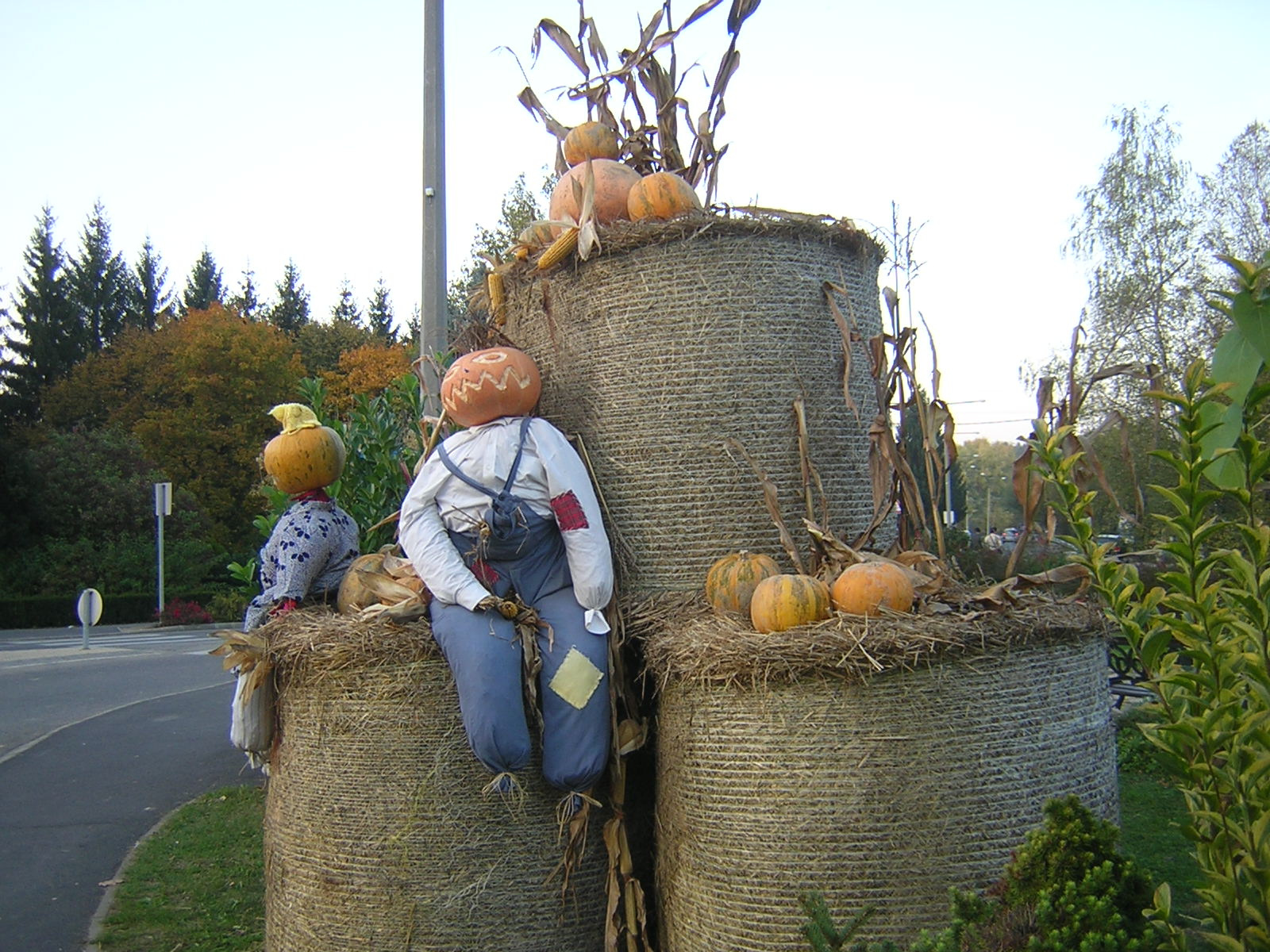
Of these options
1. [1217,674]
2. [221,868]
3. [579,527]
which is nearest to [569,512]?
[579,527]

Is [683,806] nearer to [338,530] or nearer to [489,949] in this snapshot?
[489,949]

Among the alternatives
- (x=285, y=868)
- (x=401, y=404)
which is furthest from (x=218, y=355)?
(x=285, y=868)

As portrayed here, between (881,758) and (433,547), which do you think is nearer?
(881,758)

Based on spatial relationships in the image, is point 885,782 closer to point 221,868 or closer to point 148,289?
point 221,868

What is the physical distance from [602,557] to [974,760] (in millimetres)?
1105

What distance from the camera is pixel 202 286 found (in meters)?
44.4

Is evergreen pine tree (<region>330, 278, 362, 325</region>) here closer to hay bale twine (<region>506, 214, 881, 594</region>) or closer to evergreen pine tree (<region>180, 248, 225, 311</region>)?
evergreen pine tree (<region>180, 248, 225, 311</region>)

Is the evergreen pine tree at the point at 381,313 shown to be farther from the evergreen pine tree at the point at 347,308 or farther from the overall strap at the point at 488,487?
the overall strap at the point at 488,487

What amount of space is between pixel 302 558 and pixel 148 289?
4412 centimetres

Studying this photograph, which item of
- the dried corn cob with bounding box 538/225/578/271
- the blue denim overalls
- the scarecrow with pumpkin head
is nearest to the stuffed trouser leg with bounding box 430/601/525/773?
the blue denim overalls

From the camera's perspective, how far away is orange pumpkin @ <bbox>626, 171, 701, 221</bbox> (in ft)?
10.7

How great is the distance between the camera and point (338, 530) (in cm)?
369

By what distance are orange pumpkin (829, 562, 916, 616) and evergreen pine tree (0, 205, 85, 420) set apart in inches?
1505

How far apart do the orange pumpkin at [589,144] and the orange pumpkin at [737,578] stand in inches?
63.1
